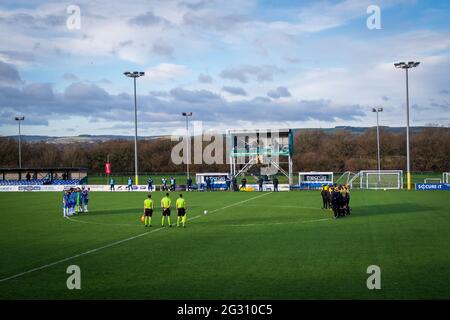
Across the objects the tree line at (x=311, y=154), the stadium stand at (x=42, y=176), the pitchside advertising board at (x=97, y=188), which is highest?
the tree line at (x=311, y=154)

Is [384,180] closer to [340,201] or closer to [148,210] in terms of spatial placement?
[340,201]

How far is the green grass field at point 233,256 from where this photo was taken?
11.7m

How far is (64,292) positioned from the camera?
38.5 feet

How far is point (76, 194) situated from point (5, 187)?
36681 mm

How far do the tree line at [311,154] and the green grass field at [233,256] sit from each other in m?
69.5

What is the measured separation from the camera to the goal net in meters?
→ 56.2

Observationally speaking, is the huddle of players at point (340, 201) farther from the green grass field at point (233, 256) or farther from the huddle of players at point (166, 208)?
the huddle of players at point (166, 208)

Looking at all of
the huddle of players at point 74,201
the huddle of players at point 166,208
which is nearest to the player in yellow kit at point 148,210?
the huddle of players at point 166,208

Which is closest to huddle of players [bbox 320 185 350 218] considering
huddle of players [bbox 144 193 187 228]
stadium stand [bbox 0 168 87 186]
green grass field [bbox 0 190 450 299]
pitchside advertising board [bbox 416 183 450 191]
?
green grass field [bbox 0 190 450 299]

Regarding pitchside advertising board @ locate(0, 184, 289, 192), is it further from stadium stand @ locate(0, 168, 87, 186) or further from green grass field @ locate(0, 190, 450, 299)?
green grass field @ locate(0, 190, 450, 299)

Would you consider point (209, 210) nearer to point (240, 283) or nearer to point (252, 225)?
point (252, 225)

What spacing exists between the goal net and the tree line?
32.7 meters

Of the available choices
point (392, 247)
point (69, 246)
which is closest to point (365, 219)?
point (392, 247)

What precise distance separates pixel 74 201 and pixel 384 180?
127 feet
